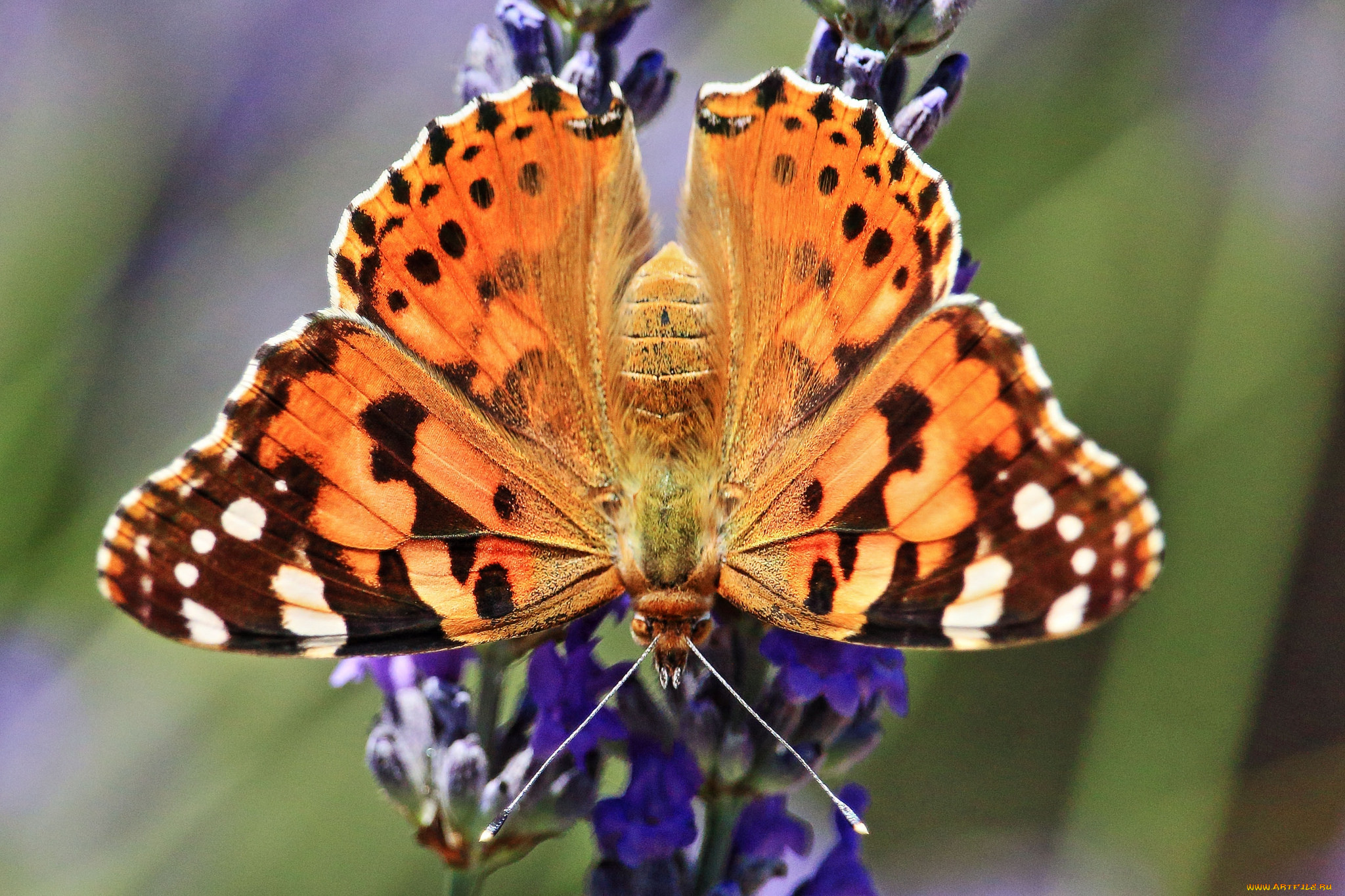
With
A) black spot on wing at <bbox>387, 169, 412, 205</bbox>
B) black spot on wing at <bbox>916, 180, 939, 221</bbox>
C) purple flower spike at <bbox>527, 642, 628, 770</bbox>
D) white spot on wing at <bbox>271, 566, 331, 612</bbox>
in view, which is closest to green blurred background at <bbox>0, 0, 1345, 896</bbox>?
purple flower spike at <bbox>527, 642, 628, 770</bbox>

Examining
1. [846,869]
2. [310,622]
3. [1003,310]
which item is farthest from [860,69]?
[1003,310]

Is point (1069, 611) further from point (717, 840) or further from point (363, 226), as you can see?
point (363, 226)

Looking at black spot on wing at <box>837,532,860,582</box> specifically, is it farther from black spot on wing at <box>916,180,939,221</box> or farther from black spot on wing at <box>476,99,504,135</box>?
black spot on wing at <box>476,99,504,135</box>

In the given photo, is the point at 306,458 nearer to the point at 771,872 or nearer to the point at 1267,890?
the point at 771,872

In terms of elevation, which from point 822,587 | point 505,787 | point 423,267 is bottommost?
point 505,787

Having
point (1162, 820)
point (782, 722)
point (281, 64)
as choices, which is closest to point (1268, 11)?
point (1162, 820)
